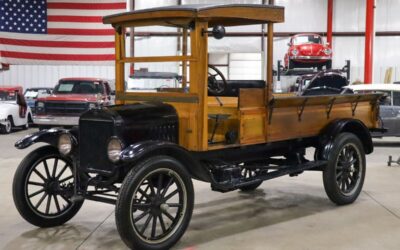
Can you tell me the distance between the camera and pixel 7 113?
48.4 feet

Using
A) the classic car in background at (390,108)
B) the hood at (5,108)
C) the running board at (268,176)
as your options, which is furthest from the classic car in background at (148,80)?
the running board at (268,176)

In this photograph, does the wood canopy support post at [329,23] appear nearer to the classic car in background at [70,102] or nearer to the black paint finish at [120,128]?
the classic car in background at [70,102]

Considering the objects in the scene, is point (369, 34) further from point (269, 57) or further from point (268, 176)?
point (268, 176)

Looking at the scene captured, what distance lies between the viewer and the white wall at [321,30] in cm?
2073

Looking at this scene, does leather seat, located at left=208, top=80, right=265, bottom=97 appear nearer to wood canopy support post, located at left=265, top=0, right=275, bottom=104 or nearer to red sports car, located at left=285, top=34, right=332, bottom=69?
wood canopy support post, located at left=265, top=0, right=275, bottom=104

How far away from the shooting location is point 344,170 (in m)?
6.05

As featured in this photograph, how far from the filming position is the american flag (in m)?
15.7

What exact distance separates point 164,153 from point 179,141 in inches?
16.6

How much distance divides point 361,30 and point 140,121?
59.8 ft

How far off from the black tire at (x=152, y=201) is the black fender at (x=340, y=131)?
2110mm

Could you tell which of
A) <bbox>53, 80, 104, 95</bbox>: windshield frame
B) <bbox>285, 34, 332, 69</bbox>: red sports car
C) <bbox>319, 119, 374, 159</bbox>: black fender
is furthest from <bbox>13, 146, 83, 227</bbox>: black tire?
<bbox>285, 34, 332, 69</bbox>: red sports car

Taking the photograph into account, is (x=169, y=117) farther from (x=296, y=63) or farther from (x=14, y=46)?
(x=296, y=63)

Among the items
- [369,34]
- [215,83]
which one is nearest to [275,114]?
[215,83]

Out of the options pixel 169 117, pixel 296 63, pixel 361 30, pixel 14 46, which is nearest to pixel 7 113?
pixel 14 46
